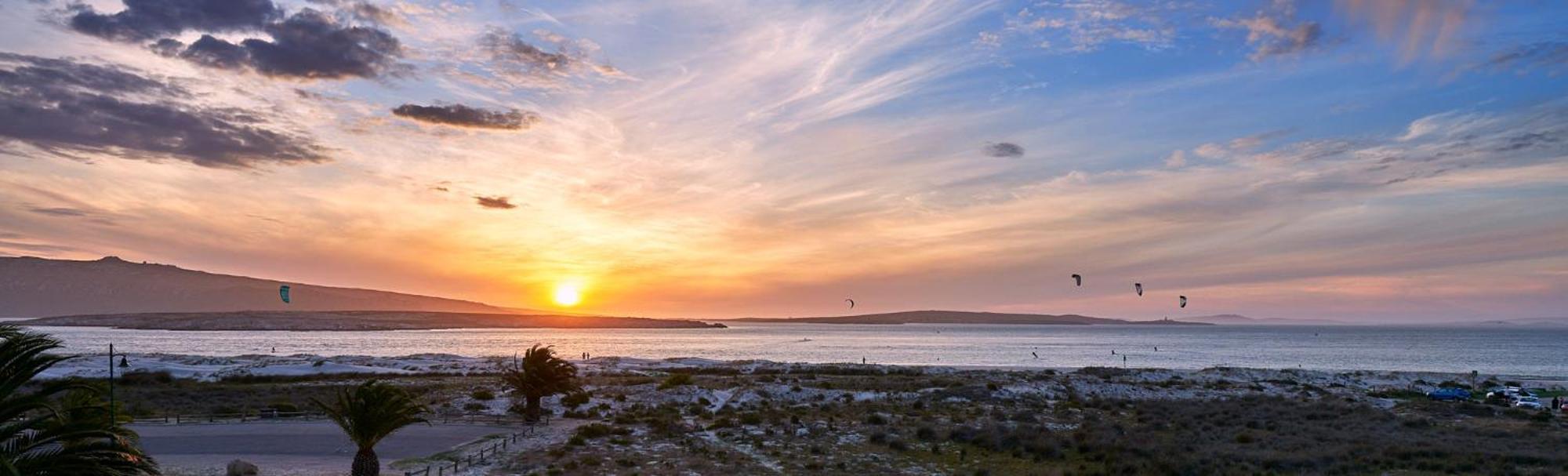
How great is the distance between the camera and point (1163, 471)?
92.0 feet

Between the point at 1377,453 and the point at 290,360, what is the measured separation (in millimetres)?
85631

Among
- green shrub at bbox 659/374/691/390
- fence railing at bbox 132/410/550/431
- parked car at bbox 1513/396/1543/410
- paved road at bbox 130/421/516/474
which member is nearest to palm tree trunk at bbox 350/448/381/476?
paved road at bbox 130/421/516/474

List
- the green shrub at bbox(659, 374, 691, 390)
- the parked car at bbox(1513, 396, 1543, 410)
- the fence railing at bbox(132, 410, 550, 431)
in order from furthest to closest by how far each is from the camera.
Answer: the green shrub at bbox(659, 374, 691, 390) → the parked car at bbox(1513, 396, 1543, 410) → the fence railing at bbox(132, 410, 550, 431)

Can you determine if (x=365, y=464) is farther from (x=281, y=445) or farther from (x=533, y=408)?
(x=533, y=408)

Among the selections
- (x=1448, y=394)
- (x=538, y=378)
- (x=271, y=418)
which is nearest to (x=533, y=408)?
(x=538, y=378)

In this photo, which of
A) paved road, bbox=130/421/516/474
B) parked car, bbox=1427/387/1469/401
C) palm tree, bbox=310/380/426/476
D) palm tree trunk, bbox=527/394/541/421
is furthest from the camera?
parked car, bbox=1427/387/1469/401

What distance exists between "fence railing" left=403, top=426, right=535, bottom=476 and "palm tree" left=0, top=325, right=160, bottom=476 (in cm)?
1265

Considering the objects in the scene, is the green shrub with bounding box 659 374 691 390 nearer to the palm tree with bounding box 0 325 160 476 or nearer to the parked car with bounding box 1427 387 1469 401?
the palm tree with bounding box 0 325 160 476

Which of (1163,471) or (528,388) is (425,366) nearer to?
(528,388)

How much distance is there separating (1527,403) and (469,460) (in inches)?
2261

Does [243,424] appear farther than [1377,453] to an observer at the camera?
Yes

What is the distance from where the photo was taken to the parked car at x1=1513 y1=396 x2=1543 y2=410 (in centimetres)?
5203

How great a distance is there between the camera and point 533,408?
41219mm

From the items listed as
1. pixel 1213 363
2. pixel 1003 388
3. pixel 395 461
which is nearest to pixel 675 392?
pixel 1003 388
